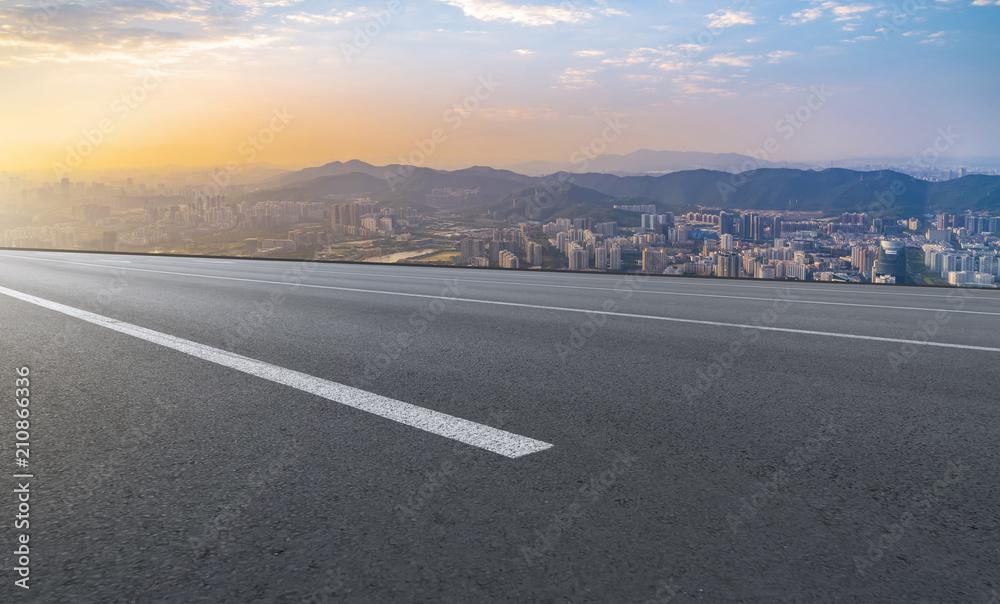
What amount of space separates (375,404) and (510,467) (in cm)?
150

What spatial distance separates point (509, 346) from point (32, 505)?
14.2ft

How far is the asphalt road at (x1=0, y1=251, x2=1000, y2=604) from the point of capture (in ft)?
7.06

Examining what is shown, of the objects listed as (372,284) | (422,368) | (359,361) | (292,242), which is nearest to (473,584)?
(422,368)

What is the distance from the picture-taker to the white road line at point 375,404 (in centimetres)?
348

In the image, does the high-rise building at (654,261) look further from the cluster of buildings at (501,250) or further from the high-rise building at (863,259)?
the high-rise building at (863,259)

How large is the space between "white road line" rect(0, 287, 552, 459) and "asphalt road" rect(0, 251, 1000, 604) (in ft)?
0.09

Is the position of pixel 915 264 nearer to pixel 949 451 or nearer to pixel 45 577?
pixel 949 451

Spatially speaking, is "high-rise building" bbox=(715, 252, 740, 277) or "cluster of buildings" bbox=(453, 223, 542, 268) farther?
"cluster of buildings" bbox=(453, 223, 542, 268)

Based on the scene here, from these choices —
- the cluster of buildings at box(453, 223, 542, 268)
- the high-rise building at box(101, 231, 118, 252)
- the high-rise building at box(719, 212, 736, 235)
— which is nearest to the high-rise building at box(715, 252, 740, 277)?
the cluster of buildings at box(453, 223, 542, 268)

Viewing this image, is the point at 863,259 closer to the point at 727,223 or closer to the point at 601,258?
the point at 601,258

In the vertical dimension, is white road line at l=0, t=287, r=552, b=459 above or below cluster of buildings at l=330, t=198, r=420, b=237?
below

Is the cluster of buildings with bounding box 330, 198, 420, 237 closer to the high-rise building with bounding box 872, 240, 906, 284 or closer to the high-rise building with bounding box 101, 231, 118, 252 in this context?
the high-rise building with bounding box 101, 231, 118, 252

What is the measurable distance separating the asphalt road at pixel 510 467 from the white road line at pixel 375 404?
1.1 inches

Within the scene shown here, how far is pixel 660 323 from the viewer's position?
8195mm
